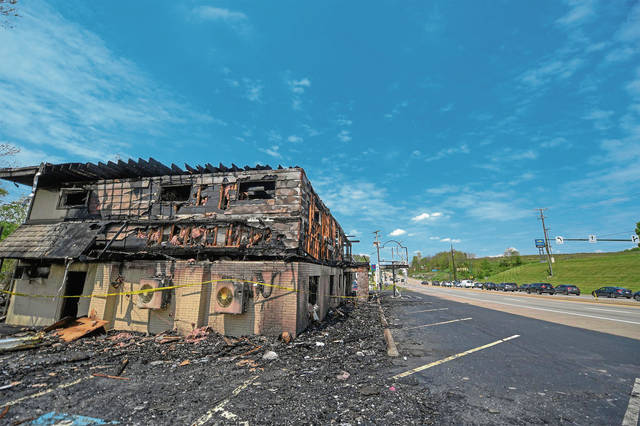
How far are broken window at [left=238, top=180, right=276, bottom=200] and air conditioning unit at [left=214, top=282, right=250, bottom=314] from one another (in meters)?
3.96

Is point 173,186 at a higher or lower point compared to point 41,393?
higher

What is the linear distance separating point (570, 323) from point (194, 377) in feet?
52.3

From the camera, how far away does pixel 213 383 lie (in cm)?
538

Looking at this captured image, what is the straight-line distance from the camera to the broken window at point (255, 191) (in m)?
11.4

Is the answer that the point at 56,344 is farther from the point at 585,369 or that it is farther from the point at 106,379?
the point at 585,369

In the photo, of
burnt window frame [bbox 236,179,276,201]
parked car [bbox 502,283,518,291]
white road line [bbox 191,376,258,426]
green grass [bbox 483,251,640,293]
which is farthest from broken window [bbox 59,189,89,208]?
parked car [bbox 502,283,518,291]

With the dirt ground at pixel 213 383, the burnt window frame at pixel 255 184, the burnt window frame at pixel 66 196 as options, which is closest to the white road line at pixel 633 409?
the dirt ground at pixel 213 383

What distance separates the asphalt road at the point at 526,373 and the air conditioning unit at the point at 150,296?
8.44 meters

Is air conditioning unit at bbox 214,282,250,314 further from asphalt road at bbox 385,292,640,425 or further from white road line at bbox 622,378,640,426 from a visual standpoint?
white road line at bbox 622,378,640,426

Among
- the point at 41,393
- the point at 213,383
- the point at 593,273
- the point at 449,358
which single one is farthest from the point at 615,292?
the point at 41,393

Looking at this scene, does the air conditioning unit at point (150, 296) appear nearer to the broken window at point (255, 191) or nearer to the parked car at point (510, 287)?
the broken window at point (255, 191)

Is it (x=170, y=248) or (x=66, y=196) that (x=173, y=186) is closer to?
(x=170, y=248)

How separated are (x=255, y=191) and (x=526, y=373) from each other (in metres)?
10.3

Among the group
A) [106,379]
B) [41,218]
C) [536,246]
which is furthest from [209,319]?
[536,246]
